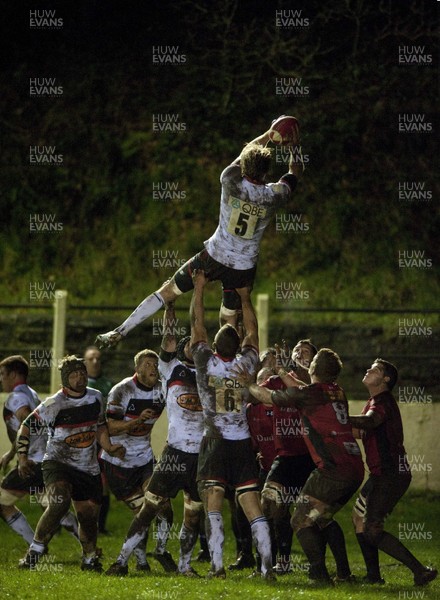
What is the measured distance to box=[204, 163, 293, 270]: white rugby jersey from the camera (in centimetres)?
1021

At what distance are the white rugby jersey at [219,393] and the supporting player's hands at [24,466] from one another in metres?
2.14

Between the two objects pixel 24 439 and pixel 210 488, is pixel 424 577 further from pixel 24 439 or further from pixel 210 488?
pixel 24 439

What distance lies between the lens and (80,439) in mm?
10984

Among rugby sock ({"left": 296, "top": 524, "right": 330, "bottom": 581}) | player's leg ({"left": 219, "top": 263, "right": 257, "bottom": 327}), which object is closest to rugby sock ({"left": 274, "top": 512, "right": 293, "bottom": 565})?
rugby sock ({"left": 296, "top": 524, "right": 330, "bottom": 581})

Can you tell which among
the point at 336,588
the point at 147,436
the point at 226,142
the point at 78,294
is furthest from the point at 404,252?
the point at 336,588

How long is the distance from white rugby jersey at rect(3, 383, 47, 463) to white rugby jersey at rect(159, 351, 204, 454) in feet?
5.75

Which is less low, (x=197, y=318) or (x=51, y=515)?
(x=197, y=318)

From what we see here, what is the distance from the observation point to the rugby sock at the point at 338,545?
10.6 meters

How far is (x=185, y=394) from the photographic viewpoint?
1098cm

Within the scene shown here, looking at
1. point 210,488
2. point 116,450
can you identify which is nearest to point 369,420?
point 210,488

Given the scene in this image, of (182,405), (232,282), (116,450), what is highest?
(232,282)

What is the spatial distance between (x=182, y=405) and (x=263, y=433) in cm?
132

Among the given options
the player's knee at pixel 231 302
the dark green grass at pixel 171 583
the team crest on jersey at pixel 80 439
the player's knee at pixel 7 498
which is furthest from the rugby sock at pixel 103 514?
the player's knee at pixel 231 302

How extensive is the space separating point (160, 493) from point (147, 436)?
3.53ft
